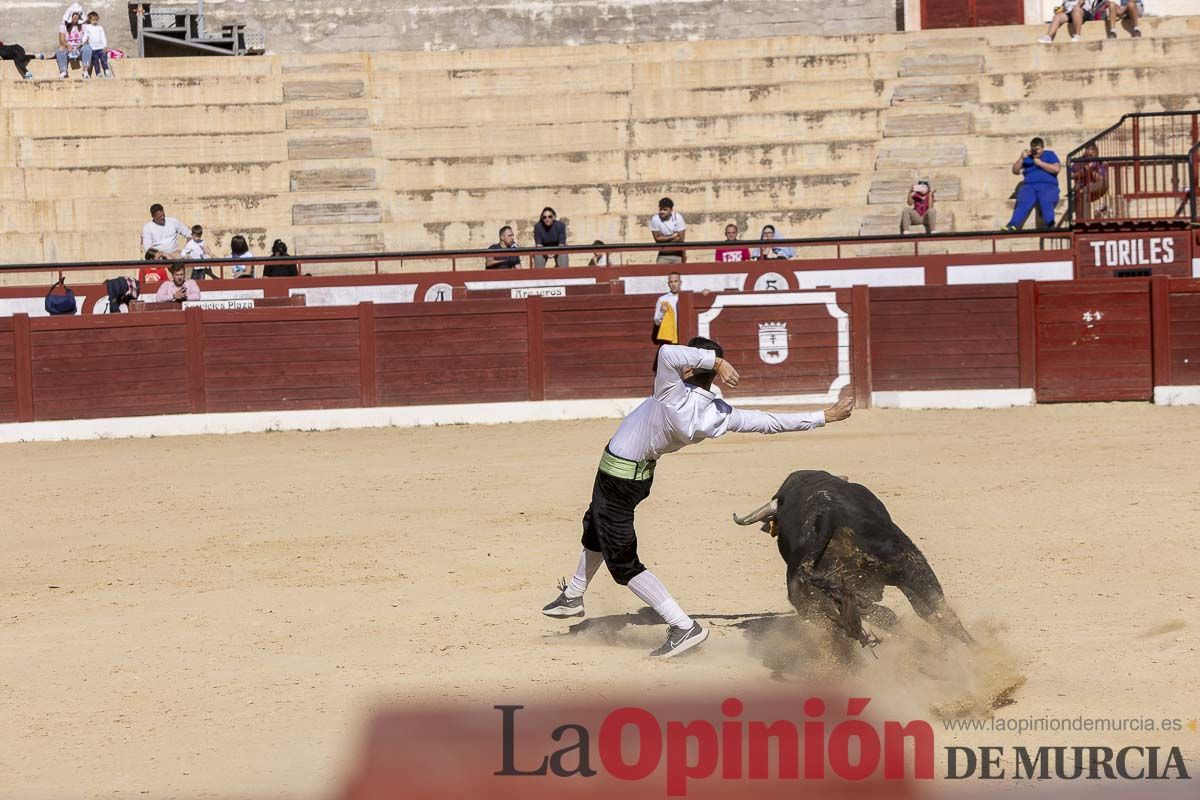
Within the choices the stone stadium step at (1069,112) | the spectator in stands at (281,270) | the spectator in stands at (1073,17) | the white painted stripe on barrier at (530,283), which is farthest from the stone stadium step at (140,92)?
the spectator in stands at (1073,17)

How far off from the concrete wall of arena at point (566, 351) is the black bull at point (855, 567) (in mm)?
9326

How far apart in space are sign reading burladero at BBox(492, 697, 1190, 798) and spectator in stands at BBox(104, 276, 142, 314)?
37.4 feet

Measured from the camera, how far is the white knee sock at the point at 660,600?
6.23 metres

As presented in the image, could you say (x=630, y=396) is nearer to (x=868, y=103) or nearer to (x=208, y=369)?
(x=208, y=369)

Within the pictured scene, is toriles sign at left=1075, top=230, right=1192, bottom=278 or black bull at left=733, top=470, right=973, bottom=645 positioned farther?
toriles sign at left=1075, top=230, right=1192, bottom=278

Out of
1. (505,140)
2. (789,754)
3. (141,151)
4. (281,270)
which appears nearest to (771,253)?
(281,270)

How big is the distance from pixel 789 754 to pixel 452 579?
341 cm

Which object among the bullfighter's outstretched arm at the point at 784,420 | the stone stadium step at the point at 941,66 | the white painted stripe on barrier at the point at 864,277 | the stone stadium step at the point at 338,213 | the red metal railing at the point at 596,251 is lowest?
the bullfighter's outstretched arm at the point at 784,420

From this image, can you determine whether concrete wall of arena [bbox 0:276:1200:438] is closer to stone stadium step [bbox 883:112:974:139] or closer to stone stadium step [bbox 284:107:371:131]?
stone stadium step [bbox 883:112:974:139]

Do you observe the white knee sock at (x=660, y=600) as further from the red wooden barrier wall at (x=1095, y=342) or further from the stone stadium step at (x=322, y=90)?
the stone stadium step at (x=322, y=90)

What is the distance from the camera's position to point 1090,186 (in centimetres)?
1686

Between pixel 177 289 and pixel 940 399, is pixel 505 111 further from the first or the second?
pixel 940 399

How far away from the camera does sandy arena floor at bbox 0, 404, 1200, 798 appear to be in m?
5.66

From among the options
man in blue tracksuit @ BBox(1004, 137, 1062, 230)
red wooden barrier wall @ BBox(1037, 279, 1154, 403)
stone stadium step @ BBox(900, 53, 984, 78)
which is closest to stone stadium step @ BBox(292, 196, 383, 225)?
stone stadium step @ BBox(900, 53, 984, 78)
